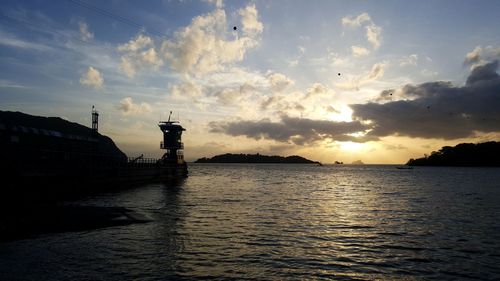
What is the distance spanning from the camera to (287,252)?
18688 mm

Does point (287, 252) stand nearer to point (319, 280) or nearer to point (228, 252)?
point (228, 252)

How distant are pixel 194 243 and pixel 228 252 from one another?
9.49 feet

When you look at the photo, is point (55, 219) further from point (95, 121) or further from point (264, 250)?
point (95, 121)

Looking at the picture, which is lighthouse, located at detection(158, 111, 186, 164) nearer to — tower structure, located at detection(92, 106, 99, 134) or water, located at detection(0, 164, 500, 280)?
tower structure, located at detection(92, 106, 99, 134)

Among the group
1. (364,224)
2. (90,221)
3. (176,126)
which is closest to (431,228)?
(364,224)

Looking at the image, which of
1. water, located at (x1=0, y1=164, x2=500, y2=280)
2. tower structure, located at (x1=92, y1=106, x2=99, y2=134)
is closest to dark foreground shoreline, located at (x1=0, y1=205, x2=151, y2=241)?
water, located at (x1=0, y1=164, x2=500, y2=280)

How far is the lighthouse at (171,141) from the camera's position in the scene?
97000 millimetres

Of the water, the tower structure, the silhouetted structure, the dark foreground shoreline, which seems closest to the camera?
the water

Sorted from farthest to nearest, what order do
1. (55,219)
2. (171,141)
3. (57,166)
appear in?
(171,141)
(57,166)
(55,219)

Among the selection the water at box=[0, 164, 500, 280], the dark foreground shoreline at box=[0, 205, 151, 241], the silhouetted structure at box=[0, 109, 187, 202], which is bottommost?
the water at box=[0, 164, 500, 280]

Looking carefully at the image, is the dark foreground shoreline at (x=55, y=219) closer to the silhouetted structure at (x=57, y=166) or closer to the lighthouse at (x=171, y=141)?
the silhouetted structure at (x=57, y=166)

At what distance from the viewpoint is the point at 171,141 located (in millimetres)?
97000

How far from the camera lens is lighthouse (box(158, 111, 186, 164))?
9700cm

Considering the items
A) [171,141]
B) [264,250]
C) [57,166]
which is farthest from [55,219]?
[171,141]
